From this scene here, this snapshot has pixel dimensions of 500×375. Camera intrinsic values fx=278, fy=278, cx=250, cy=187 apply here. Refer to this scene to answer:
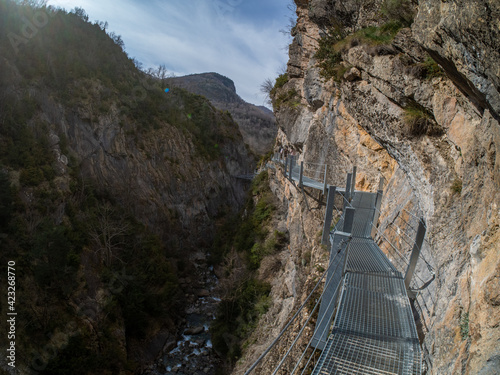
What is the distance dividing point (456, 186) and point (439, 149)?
3.55 ft

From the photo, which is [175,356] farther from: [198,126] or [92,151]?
[198,126]

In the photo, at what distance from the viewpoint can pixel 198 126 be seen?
122 ft

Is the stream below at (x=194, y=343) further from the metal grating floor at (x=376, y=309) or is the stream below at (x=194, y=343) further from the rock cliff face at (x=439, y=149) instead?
the metal grating floor at (x=376, y=309)

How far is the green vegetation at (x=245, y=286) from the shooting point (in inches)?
537

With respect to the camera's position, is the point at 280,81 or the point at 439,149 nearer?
the point at 439,149

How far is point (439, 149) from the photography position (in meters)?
4.62

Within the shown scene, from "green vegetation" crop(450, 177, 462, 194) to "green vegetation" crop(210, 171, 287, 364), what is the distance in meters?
11.1

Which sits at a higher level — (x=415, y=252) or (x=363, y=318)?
(x=415, y=252)

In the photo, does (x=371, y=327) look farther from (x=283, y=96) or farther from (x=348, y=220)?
(x=283, y=96)

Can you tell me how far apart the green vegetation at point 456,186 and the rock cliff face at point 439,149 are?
0.02m

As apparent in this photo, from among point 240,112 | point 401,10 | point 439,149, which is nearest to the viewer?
point 439,149

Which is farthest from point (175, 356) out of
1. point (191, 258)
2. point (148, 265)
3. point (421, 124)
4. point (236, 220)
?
point (421, 124)

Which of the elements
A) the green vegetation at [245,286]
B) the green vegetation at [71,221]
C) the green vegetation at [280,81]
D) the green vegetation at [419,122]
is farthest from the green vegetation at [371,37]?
the green vegetation at [71,221]

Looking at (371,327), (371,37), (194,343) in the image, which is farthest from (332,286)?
(194,343)
